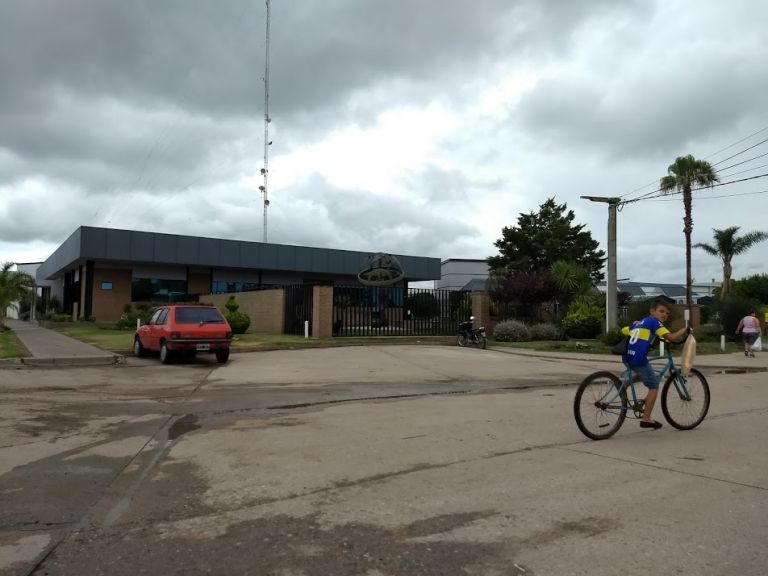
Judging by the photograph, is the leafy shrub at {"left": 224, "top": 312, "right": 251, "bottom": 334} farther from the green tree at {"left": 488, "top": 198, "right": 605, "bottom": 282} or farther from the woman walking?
the green tree at {"left": 488, "top": 198, "right": 605, "bottom": 282}

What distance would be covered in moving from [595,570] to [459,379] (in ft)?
33.3

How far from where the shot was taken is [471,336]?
76.9ft

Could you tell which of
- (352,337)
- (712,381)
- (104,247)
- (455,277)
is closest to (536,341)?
(352,337)

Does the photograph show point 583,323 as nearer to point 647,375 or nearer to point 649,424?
point 649,424

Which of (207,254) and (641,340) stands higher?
(207,254)

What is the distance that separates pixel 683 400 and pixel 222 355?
11.9 metres

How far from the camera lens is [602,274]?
58.1 m

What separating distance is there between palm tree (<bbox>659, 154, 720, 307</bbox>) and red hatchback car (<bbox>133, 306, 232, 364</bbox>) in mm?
27310

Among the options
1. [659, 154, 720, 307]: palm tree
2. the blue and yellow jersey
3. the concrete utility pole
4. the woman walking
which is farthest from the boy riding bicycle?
[659, 154, 720, 307]: palm tree

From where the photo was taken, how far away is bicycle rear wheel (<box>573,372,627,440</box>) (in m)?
7.02

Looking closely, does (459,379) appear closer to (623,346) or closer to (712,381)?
(712,381)

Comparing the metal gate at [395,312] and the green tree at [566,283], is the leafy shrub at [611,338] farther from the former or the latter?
the metal gate at [395,312]

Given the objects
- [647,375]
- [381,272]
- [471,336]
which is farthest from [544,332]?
[647,375]

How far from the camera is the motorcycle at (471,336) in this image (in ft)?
76.0
